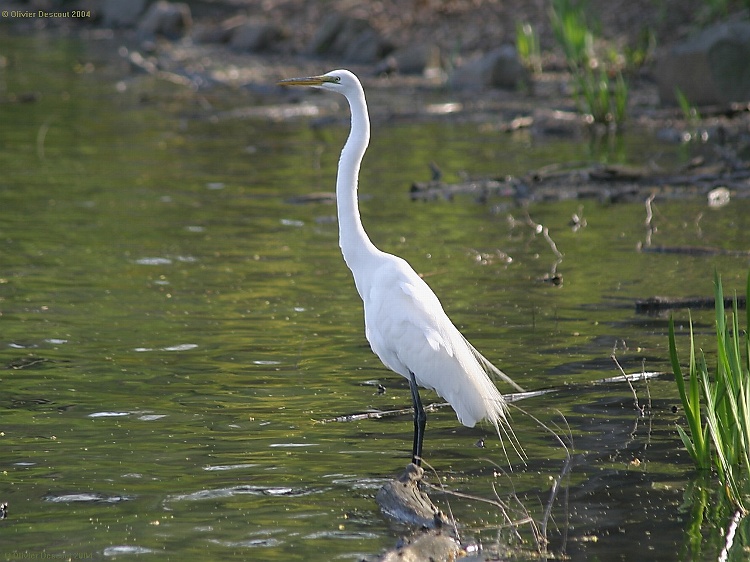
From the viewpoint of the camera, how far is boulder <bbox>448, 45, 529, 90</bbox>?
66.8ft

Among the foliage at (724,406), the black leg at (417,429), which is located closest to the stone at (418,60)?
the black leg at (417,429)

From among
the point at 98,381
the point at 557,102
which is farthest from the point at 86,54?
the point at 98,381

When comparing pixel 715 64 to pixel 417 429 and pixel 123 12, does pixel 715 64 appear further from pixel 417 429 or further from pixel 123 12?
pixel 123 12

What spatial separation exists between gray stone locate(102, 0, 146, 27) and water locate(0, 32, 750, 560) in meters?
22.0

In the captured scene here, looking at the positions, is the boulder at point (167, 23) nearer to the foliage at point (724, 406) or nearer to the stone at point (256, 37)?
the stone at point (256, 37)

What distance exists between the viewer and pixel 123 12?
35.6 meters

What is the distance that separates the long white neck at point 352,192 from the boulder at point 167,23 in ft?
91.6

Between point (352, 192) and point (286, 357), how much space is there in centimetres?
168

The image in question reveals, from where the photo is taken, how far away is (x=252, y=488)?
199 inches

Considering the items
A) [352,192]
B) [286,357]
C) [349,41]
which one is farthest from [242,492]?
[349,41]

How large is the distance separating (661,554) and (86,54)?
2615cm

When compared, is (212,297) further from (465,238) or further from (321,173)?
(321,173)

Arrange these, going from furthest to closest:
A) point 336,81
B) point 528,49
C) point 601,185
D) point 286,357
A: 1. point 528,49
2. point 601,185
3. point 286,357
4. point 336,81

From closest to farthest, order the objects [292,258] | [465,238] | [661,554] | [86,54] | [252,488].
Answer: [661,554] < [252,488] < [292,258] < [465,238] < [86,54]
